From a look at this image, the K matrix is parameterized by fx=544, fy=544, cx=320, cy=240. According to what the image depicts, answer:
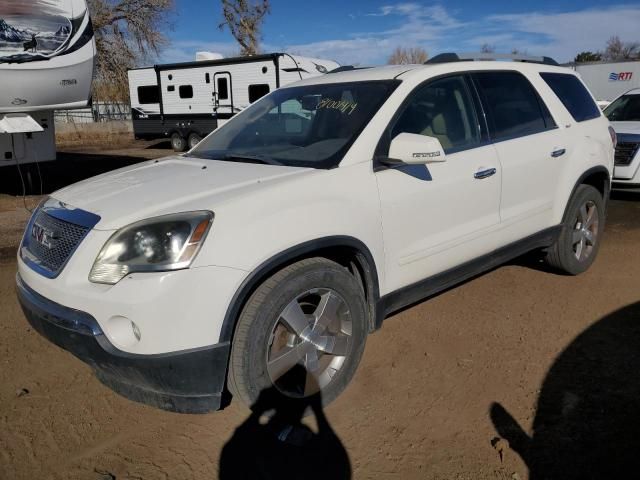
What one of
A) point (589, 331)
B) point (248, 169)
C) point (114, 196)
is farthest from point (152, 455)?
point (589, 331)

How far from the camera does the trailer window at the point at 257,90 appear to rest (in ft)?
53.1

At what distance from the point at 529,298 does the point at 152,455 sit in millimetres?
3191

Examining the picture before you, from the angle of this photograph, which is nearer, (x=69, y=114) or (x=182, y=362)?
(x=182, y=362)

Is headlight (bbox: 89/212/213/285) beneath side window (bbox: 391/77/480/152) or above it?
beneath

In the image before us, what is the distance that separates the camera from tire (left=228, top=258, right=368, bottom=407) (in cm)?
252

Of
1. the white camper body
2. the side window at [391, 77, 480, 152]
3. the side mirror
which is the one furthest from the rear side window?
the white camper body

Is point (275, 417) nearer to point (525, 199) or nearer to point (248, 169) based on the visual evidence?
point (248, 169)

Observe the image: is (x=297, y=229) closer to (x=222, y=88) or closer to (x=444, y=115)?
(x=444, y=115)

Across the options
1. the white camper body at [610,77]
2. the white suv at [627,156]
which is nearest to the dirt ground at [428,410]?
the white suv at [627,156]

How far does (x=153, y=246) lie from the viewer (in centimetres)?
239

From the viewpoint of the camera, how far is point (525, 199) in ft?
13.2

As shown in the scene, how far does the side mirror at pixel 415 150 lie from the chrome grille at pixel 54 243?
64.7 inches

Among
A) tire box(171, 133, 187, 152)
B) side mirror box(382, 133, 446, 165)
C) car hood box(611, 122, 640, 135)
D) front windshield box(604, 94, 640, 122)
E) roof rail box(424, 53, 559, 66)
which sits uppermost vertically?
roof rail box(424, 53, 559, 66)

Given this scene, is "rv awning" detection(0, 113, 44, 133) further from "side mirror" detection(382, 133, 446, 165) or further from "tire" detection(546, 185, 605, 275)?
"tire" detection(546, 185, 605, 275)
